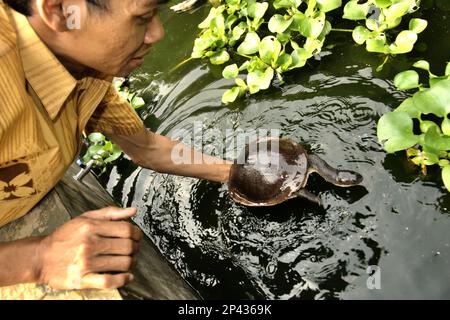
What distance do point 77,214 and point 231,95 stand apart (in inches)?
59.3

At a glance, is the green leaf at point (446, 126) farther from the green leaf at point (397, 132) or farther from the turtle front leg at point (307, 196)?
the turtle front leg at point (307, 196)

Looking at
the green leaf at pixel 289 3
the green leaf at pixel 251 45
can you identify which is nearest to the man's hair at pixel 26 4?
the green leaf at pixel 251 45

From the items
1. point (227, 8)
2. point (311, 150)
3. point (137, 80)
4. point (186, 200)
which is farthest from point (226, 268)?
point (227, 8)

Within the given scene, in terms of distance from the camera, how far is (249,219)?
2721 mm

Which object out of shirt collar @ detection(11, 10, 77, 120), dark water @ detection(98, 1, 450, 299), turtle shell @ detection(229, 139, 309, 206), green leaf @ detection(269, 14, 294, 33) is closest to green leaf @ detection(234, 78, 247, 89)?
dark water @ detection(98, 1, 450, 299)

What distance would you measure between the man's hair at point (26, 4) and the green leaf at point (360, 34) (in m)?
2.17

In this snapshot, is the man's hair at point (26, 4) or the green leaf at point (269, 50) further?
the green leaf at point (269, 50)

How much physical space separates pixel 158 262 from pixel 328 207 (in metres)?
1.00

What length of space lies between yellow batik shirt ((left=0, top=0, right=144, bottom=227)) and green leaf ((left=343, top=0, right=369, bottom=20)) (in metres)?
1.78

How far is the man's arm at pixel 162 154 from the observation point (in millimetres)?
2414

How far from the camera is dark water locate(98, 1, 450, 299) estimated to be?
229 centimetres

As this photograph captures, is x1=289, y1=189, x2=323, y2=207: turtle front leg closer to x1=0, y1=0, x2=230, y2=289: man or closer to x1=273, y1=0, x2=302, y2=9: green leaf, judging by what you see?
x1=0, y1=0, x2=230, y2=289: man

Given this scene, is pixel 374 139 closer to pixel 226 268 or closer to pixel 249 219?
pixel 249 219
